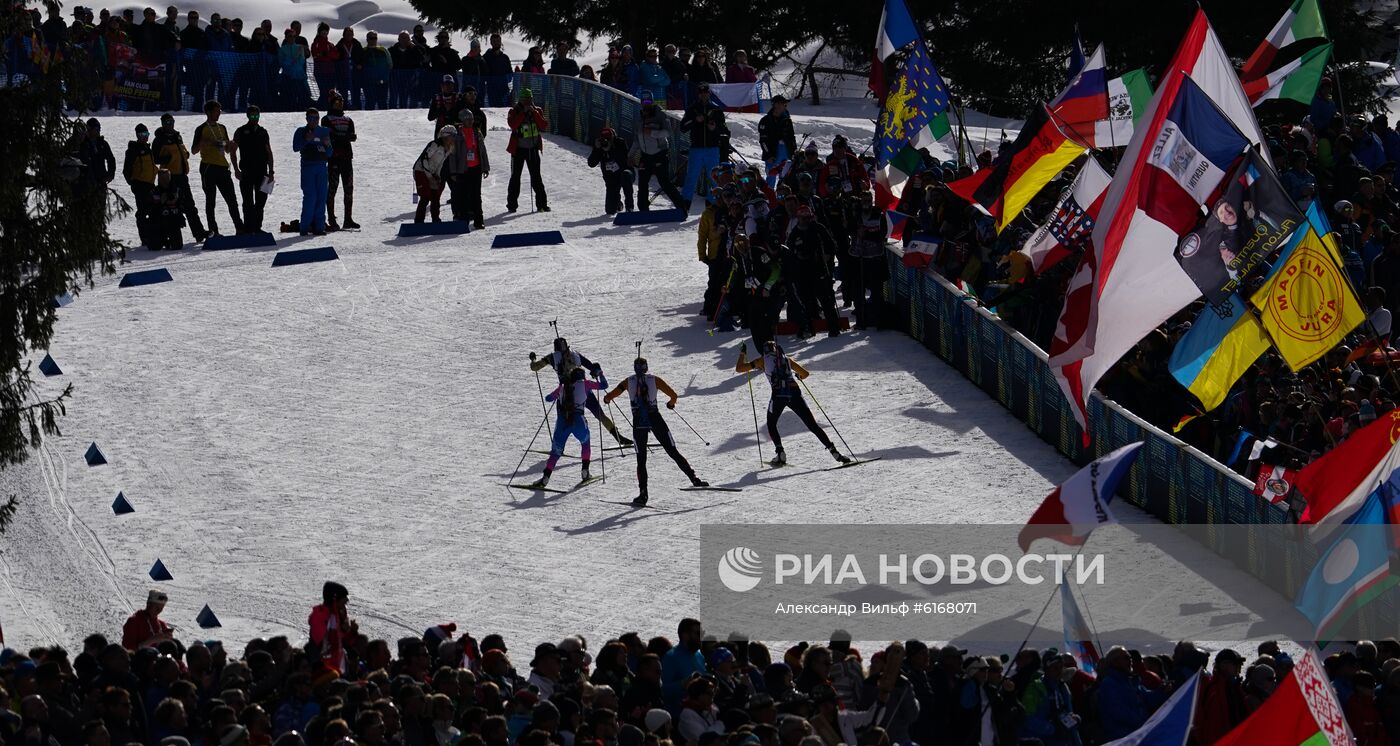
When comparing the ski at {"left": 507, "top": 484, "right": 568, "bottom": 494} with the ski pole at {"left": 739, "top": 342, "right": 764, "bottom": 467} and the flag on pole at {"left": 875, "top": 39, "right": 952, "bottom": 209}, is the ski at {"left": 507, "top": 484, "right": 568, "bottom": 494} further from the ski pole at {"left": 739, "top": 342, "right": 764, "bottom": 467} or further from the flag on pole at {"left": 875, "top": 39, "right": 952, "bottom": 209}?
the flag on pole at {"left": 875, "top": 39, "right": 952, "bottom": 209}

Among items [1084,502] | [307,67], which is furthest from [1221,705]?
[307,67]

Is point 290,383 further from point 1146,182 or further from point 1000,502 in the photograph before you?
point 1146,182

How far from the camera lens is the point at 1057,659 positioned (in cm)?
1451

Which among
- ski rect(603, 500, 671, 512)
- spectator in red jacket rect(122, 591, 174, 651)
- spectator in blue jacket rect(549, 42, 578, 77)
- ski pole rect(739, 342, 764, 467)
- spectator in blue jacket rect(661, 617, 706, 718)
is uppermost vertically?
spectator in blue jacket rect(549, 42, 578, 77)

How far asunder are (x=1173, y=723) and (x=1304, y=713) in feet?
3.45

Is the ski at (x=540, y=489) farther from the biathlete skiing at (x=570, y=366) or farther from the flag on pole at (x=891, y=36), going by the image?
the flag on pole at (x=891, y=36)

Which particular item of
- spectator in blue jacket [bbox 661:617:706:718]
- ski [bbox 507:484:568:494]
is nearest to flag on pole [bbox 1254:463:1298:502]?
spectator in blue jacket [bbox 661:617:706:718]

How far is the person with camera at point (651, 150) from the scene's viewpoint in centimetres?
3266

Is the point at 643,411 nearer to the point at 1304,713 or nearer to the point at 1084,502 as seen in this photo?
the point at 1084,502

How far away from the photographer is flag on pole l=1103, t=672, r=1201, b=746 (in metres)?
11.7

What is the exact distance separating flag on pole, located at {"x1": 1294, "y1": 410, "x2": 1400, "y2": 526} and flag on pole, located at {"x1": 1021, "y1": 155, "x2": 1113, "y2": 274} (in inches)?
227

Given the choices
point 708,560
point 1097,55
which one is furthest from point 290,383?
point 1097,55

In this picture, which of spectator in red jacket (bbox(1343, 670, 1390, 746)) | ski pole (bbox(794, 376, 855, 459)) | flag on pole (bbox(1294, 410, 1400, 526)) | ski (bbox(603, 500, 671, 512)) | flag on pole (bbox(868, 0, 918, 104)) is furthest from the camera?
flag on pole (bbox(868, 0, 918, 104))

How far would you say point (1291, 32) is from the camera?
85.5 feet
